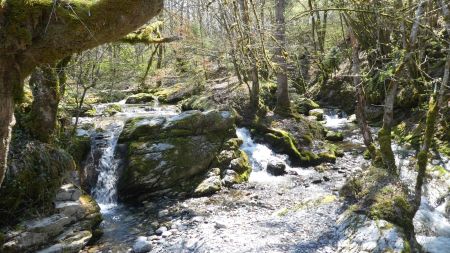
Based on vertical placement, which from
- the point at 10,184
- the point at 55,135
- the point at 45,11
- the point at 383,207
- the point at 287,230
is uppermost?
→ the point at 45,11

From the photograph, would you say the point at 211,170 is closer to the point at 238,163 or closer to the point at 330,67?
the point at 238,163

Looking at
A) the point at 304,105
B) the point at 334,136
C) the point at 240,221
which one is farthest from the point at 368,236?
the point at 304,105

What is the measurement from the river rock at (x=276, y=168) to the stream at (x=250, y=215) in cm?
16

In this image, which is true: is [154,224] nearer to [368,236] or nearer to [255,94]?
[368,236]

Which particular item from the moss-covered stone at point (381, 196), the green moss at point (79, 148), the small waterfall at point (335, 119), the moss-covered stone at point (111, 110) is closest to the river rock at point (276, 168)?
the moss-covered stone at point (381, 196)

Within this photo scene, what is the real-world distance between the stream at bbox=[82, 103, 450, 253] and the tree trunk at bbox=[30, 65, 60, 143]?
2001 millimetres

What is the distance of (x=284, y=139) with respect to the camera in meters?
10.7

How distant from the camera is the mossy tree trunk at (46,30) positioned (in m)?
2.70

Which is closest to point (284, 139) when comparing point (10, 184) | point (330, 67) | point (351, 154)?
point (351, 154)

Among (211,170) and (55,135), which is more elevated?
(55,135)

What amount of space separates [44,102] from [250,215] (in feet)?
13.9

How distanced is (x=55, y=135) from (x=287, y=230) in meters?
4.53

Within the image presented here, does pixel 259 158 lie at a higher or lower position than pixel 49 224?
lower

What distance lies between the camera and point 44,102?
6.62 meters
